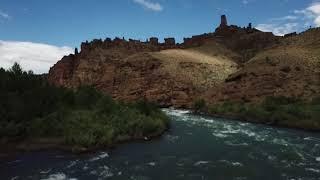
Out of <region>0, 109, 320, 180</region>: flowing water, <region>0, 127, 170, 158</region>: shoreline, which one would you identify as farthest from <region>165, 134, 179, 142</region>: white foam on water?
<region>0, 127, 170, 158</region>: shoreline

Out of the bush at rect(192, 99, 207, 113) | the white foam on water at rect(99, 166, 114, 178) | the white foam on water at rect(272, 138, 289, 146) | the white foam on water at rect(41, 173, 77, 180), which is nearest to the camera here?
the white foam on water at rect(41, 173, 77, 180)

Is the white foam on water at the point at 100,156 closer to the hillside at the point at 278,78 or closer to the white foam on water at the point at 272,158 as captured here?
the white foam on water at the point at 272,158

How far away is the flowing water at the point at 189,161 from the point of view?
944 inches

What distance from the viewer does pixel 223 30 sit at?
4872 inches

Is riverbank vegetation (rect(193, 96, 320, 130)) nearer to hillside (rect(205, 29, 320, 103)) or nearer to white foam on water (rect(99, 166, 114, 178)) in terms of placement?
hillside (rect(205, 29, 320, 103))

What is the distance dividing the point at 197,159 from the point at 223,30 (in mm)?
99210

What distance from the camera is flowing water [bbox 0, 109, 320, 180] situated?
23984 millimetres

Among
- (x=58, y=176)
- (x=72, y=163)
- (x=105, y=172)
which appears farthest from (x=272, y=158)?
(x=58, y=176)

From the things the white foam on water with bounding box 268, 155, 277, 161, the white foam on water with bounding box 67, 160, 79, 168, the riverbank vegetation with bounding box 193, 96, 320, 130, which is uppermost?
the riverbank vegetation with bounding box 193, 96, 320, 130

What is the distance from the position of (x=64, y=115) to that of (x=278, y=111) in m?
26.0

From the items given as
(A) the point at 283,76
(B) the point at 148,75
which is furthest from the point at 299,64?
(B) the point at 148,75

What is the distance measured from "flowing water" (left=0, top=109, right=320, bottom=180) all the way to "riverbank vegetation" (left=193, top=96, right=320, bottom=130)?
7.52 meters

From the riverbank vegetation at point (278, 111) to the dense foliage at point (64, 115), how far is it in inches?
522

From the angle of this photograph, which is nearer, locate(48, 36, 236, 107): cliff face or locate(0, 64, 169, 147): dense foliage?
locate(0, 64, 169, 147): dense foliage
